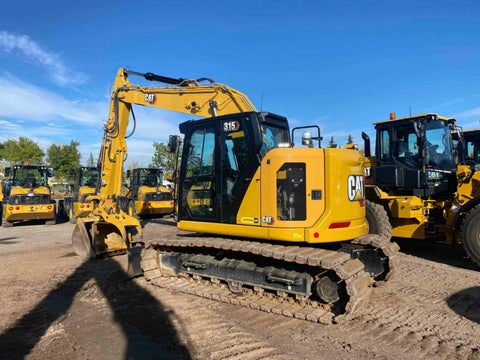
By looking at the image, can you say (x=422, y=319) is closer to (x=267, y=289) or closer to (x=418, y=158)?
(x=267, y=289)

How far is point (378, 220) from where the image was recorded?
7.35 meters

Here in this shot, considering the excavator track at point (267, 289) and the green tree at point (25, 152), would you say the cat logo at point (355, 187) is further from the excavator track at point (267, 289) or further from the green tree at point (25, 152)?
the green tree at point (25, 152)

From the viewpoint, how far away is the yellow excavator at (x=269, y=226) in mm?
4625

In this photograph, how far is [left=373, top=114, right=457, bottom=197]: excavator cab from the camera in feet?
26.1

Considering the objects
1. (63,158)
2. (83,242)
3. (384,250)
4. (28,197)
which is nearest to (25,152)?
(63,158)

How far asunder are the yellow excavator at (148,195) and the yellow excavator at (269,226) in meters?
10.2

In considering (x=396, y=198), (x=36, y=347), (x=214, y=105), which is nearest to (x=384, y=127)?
(x=396, y=198)

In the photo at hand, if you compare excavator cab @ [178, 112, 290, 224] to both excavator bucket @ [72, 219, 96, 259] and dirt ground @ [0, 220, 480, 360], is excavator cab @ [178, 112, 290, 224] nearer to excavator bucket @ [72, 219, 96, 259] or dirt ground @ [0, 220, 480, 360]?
dirt ground @ [0, 220, 480, 360]

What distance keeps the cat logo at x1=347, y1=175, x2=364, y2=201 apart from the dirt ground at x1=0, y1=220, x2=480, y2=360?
5.16 ft

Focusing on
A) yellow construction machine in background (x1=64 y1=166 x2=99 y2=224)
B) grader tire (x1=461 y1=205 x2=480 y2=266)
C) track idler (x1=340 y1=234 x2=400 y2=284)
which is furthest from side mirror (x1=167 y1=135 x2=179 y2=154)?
yellow construction machine in background (x1=64 y1=166 x2=99 y2=224)

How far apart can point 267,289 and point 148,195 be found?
12123 mm

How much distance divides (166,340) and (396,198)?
238 inches

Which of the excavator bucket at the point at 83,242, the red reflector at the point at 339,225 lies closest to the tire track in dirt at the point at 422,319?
the red reflector at the point at 339,225

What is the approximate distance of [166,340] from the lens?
3.95 metres
